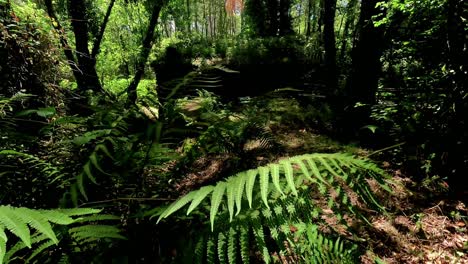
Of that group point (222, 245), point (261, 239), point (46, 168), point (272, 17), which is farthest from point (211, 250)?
point (272, 17)

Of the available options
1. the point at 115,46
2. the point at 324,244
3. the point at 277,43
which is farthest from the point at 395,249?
the point at 115,46

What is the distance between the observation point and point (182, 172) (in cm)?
187

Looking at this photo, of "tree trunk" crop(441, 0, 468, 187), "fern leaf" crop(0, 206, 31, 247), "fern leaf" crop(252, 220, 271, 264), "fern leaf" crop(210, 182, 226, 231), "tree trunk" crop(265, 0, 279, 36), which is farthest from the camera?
"tree trunk" crop(265, 0, 279, 36)

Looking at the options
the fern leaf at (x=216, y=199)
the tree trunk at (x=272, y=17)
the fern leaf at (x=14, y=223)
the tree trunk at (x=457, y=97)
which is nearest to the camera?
the fern leaf at (x=14, y=223)

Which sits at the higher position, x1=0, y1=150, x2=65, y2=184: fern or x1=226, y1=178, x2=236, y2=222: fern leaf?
x1=226, y1=178, x2=236, y2=222: fern leaf

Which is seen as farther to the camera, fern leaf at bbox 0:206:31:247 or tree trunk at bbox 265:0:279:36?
tree trunk at bbox 265:0:279:36

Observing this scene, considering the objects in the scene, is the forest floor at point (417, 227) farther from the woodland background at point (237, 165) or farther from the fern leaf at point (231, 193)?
the fern leaf at point (231, 193)

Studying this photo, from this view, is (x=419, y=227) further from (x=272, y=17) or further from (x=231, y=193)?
(x=272, y=17)

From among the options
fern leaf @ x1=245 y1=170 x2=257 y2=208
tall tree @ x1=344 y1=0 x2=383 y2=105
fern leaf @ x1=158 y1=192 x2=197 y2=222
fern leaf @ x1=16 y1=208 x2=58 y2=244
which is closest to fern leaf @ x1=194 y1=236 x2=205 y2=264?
fern leaf @ x1=158 y1=192 x2=197 y2=222

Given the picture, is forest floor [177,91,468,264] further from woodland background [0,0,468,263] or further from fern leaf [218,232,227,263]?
fern leaf [218,232,227,263]

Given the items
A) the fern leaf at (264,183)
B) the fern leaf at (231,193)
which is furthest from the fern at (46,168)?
the fern leaf at (264,183)

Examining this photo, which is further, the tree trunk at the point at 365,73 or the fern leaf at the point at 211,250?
the tree trunk at the point at 365,73

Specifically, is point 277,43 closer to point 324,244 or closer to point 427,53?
point 427,53

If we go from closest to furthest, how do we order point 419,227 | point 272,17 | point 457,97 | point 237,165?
point 419,227 < point 457,97 < point 237,165 < point 272,17
